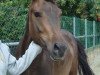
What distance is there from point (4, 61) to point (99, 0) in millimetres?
23190

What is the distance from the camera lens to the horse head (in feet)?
14.3

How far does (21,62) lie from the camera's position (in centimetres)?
408

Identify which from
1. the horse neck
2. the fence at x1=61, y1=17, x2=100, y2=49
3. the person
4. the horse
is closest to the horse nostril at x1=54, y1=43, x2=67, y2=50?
the horse

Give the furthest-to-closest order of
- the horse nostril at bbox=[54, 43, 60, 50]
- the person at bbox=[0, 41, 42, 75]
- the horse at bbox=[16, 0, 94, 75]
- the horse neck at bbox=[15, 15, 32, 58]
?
the horse neck at bbox=[15, 15, 32, 58], the horse at bbox=[16, 0, 94, 75], the horse nostril at bbox=[54, 43, 60, 50], the person at bbox=[0, 41, 42, 75]

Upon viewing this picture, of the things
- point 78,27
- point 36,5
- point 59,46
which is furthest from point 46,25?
point 78,27

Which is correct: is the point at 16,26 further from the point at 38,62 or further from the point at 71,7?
the point at 71,7

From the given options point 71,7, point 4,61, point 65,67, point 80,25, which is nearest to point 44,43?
point 4,61

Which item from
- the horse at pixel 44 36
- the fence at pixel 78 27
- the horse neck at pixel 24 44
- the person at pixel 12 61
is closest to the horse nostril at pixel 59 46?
the horse at pixel 44 36

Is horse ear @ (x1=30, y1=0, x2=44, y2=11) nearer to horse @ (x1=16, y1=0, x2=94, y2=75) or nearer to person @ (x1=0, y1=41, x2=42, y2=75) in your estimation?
horse @ (x1=16, y1=0, x2=94, y2=75)

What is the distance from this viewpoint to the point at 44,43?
452 cm

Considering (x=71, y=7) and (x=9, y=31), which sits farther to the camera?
(x=71, y=7)

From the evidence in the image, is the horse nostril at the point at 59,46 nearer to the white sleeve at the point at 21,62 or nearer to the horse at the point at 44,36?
the horse at the point at 44,36

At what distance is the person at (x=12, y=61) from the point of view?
3784 mm

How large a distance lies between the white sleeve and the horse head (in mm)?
155
